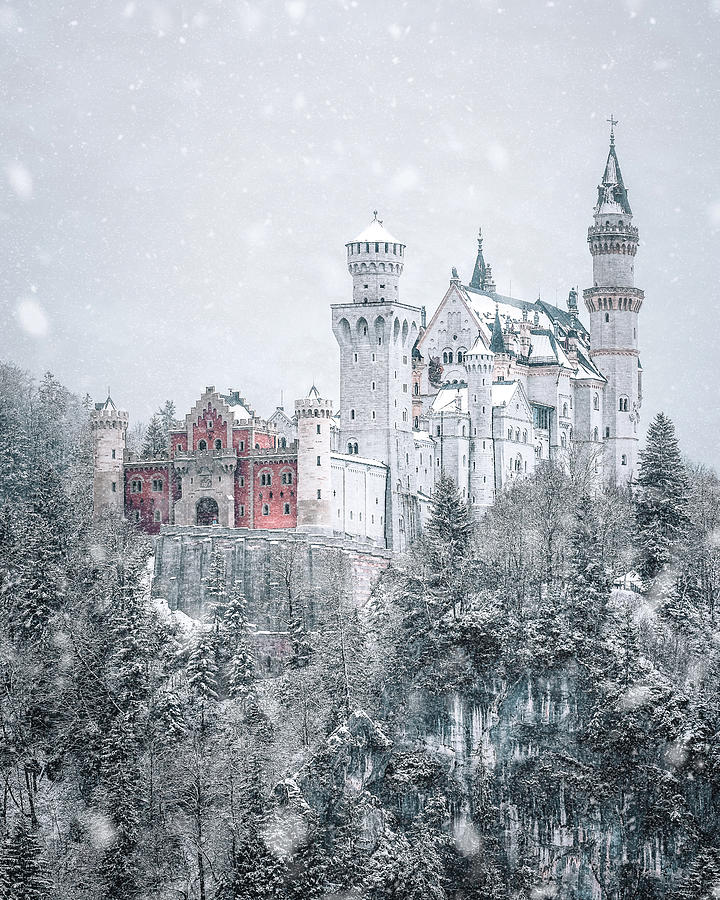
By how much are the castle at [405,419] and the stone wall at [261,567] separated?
1965mm

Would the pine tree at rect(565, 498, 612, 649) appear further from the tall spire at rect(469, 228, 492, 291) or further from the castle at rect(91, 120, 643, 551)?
the tall spire at rect(469, 228, 492, 291)

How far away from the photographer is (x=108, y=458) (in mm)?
121750

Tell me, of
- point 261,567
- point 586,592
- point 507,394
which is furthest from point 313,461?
point 586,592

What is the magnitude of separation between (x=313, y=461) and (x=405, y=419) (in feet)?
39.1

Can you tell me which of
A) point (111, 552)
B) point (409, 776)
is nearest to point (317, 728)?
point (409, 776)

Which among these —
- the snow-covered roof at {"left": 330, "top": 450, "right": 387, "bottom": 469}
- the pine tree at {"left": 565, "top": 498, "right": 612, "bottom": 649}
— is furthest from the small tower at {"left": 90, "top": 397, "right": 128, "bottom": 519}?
the pine tree at {"left": 565, "top": 498, "right": 612, "bottom": 649}

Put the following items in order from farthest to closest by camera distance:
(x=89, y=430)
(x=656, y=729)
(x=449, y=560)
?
(x=89, y=430), (x=449, y=560), (x=656, y=729)

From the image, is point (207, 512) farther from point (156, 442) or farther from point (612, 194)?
point (612, 194)

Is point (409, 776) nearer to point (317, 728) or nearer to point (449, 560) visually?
point (317, 728)

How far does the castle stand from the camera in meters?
118

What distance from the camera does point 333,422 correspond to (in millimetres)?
118938

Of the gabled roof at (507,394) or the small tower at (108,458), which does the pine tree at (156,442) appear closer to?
the small tower at (108,458)

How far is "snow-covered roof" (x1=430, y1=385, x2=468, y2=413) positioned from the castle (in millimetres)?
154

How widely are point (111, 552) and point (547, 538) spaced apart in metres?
25.8
